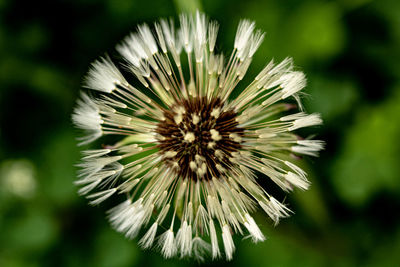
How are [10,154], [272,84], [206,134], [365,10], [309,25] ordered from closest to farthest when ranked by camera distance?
[272,84] → [206,134] → [309,25] → [365,10] → [10,154]

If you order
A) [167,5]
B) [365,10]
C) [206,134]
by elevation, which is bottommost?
[206,134]

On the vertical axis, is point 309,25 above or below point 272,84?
above

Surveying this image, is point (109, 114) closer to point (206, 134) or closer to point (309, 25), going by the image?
point (206, 134)

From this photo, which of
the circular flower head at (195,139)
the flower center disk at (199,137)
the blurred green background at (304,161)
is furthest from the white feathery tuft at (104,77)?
the blurred green background at (304,161)

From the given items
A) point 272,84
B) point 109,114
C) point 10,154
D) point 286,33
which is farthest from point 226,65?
point 10,154

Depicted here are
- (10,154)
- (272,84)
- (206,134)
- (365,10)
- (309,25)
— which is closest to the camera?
(272,84)

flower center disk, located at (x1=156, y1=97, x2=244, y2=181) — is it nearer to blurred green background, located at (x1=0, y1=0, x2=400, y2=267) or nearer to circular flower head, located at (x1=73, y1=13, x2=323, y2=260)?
circular flower head, located at (x1=73, y1=13, x2=323, y2=260)
